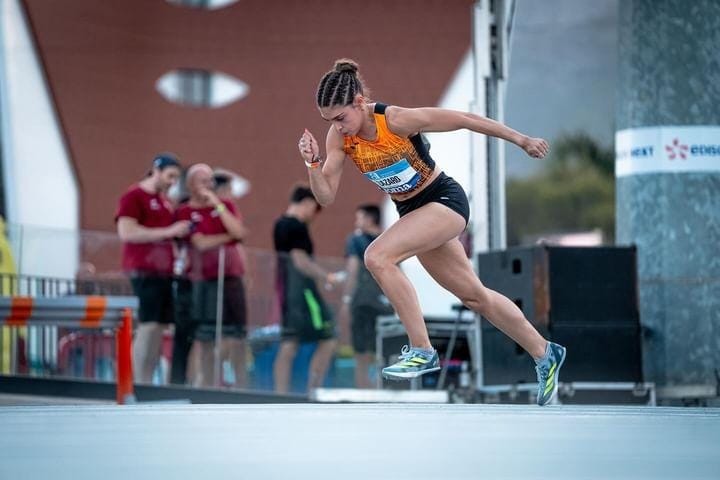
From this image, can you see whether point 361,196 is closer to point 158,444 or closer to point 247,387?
point 247,387

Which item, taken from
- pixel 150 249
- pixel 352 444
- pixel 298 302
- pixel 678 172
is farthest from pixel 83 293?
pixel 352 444

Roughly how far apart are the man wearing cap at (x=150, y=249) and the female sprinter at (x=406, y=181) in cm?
384

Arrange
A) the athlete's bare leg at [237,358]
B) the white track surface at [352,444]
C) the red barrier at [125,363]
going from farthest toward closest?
the athlete's bare leg at [237,358], the red barrier at [125,363], the white track surface at [352,444]

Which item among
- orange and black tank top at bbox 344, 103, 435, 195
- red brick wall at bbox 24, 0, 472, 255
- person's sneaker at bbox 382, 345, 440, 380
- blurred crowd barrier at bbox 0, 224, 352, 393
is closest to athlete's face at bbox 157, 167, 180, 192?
blurred crowd barrier at bbox 0, 224, 352, 393

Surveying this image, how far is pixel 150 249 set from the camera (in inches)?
414

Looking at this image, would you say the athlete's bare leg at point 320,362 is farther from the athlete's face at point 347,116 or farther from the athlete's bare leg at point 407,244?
the athlete's face at point 347,116

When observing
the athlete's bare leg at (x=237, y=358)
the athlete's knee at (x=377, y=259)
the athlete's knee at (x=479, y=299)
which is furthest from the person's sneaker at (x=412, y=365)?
the athlete's bare leg at (x=237, y=358)

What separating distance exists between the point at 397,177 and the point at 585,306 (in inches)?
115

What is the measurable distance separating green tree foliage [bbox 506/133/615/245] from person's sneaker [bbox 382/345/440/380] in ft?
131

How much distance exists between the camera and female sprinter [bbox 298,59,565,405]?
6.47 metres

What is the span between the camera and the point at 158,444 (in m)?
4.53

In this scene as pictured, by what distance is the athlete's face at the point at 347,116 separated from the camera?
6.45m

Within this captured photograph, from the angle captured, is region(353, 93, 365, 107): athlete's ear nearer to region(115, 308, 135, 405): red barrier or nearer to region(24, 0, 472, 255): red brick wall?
region(115, 308, 135, 405): red barrier

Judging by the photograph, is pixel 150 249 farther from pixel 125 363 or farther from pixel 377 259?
pixel 377 259
